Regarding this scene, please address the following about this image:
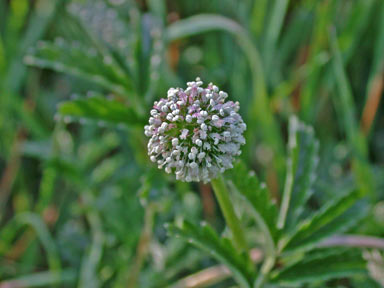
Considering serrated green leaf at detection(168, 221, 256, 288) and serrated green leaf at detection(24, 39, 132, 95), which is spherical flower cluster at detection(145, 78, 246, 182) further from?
serrated green leaf at detection(24, 39, 132, 95)

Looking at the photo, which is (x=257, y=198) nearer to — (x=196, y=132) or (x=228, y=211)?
(x=228, y=211)

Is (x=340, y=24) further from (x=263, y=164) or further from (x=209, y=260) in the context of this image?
(x=209, y=260)

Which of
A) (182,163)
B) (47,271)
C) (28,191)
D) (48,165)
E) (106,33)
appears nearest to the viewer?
(182,163)

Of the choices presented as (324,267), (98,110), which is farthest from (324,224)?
(98,110)

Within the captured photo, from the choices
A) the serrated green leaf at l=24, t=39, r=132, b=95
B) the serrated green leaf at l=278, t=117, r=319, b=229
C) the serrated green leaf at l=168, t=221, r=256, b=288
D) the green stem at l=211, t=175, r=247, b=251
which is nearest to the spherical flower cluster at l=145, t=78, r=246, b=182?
the green stem at l=211, t=175, r=247, b=251

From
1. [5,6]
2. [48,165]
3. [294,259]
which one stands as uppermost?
[5,6]

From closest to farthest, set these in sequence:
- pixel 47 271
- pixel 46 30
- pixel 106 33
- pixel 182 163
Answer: pixel 182 163
pixel 106 33
pixel 47 271
pixel 46 30

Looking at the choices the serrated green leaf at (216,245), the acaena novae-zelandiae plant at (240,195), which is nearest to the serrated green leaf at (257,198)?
the acaena novae-zelandiae plant at (240,195)

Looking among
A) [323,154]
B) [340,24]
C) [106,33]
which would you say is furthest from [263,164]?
[106,33]

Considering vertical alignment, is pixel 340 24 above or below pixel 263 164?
above
